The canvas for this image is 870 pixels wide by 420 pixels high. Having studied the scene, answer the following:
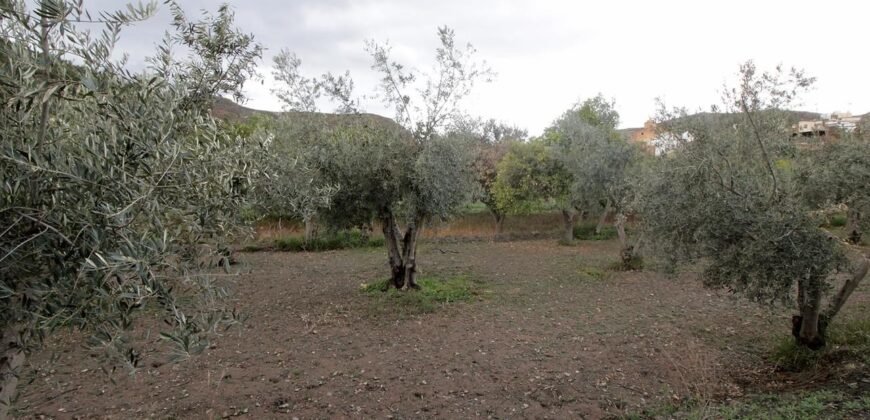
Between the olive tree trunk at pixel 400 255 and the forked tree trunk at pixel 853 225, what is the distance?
23.0 feet

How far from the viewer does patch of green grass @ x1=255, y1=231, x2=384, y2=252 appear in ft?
57.8

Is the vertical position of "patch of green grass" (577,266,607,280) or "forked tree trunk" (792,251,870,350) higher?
"forked tree trunk" (792,251,870,350)

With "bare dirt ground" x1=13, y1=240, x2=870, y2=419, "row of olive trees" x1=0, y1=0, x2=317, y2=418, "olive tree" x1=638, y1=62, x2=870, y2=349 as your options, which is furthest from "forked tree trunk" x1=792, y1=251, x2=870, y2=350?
"row of olive trees" x1=0, y1=0, x2=317, y2=418

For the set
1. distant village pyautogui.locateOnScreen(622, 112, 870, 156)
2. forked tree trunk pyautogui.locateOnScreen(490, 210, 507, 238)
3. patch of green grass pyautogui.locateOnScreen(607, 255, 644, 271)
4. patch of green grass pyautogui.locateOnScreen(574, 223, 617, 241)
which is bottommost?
patch of green grass pyautogui.locateOnScreen(607, 255, 644, 271)

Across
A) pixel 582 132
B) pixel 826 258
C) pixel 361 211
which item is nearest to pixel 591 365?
pixel 826 258

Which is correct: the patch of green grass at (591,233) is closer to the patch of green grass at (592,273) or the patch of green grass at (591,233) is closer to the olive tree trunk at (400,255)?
the patch of green grass at (592,273)

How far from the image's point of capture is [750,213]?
17.5 feet

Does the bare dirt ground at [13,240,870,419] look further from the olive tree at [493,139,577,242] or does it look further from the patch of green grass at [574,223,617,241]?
the patch of green grass at [574,223,617,241]

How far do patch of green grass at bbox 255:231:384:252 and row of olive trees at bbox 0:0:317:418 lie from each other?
15.2m

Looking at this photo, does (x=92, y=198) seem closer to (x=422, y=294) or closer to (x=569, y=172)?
(x=422, y=294)

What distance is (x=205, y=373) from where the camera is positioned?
6.13 m

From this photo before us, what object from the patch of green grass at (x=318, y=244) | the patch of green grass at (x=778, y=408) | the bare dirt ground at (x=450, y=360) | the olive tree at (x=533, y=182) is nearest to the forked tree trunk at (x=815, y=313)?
the bare dirt ground at (x=450, y=360)

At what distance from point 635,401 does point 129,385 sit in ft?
20.9

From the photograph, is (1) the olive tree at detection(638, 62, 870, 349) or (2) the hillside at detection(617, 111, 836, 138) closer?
(1) the olive tree at detection(638, 62, 870, 349)
